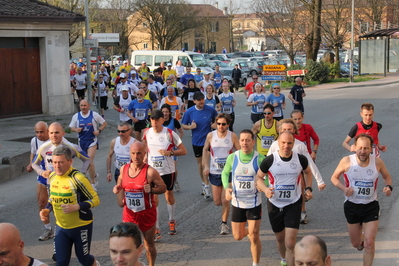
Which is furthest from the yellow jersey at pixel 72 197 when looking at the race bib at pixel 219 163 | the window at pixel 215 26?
the window at pixel 215 26

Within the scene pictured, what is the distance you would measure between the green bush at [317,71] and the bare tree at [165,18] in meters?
23.0

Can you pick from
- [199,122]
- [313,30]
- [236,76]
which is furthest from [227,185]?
[313,30]

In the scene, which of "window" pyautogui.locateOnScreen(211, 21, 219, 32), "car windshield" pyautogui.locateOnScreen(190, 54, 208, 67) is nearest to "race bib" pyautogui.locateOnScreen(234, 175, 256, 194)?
"car windshield" pyautogui.locateOnScreen(190, 54, 208, 67)

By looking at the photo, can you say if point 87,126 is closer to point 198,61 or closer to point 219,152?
point 219,152

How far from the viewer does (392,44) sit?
44.1 m

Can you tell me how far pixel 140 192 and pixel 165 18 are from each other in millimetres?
51815

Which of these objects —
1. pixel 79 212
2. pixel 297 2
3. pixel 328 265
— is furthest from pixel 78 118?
pixel 297 2

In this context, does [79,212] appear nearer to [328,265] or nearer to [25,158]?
[328,265]

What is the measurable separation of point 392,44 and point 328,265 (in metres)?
43.8

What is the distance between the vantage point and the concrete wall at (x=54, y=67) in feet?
69.4

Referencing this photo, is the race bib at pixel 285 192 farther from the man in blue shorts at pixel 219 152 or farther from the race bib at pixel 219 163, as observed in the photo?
the race bib at pixel 219 163

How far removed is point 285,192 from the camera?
635 centimetres

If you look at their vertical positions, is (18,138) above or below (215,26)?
below

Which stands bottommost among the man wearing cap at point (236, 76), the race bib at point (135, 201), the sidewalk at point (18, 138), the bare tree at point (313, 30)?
the sidewalk at point (18, 138)
